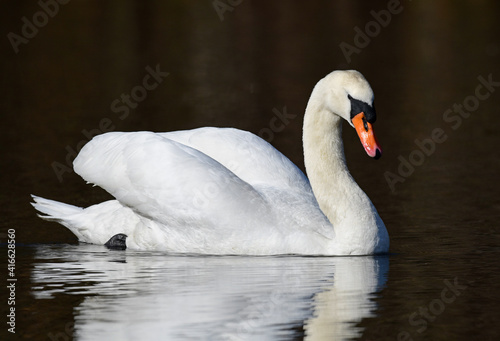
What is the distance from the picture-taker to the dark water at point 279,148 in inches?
294

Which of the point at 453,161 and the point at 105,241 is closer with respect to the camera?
the point at 105,241

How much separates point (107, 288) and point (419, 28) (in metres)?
27.8

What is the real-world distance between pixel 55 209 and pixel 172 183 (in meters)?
1.59

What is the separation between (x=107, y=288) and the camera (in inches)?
328

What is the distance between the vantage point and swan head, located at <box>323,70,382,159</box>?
9.05 metres

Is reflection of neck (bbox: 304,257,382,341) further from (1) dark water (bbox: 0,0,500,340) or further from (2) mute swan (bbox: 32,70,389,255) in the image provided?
(2) mute swan (bbox: 32,70,389,255)

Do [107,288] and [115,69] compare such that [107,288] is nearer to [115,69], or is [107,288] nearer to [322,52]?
[115,69]

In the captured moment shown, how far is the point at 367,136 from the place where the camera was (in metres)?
9.05

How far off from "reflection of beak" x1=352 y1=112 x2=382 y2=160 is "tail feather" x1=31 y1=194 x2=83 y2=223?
2.81 m

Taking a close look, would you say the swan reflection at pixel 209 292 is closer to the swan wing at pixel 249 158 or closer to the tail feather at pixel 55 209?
the tail feather at pixel 55 209

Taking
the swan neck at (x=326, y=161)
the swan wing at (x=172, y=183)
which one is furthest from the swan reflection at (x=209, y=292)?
the swan neck at (x=326, y=161)

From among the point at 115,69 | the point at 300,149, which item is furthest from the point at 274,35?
the point at 300,149

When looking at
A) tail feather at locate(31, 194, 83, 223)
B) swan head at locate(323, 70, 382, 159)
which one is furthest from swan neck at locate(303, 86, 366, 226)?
tail feather at locate(31, 194, 83, 223)

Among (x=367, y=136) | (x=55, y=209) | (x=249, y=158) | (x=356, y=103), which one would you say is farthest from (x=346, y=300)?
(x=55, y=209)
